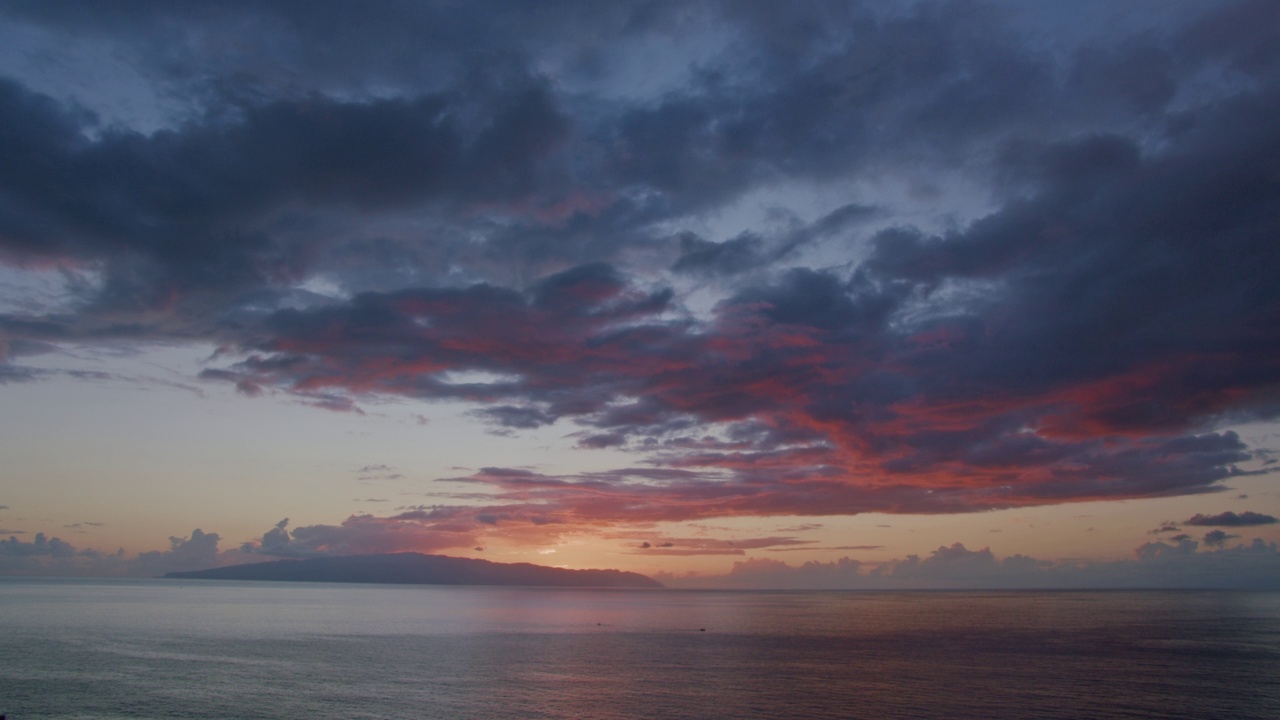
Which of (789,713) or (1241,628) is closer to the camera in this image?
(789,713)

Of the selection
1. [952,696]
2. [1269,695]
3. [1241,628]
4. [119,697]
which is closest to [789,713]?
[952,696]

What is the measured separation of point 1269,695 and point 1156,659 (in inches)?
1342

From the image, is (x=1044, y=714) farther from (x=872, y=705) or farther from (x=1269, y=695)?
(x=1269, y=695)

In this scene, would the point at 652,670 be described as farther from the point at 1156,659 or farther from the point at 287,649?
the point at 1156,659

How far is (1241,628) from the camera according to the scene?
18638 centimetres

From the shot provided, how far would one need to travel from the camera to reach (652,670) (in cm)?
10719

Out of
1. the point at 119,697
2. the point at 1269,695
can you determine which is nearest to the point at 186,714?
the point at 119,697

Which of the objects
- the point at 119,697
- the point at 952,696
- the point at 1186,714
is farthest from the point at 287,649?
the point at 1186,714

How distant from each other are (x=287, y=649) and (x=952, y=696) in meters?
104

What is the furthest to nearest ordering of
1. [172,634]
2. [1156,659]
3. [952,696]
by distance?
1. [172,634]
2. [1156,659]
3. [952,696]

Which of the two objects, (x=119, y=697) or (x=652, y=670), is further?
(x=652, y=670)

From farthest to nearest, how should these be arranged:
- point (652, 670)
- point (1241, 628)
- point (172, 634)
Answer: point (1241, 628), point (172, 634), point (652, 670)

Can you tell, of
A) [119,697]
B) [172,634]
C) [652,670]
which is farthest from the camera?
[172,634]

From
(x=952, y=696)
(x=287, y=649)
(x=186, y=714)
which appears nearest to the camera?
(x=186, y=714)
